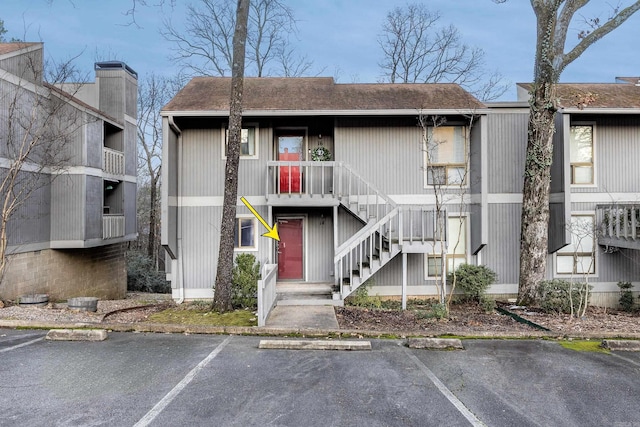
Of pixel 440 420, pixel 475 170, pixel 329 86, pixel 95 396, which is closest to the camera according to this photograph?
pixel 440 420

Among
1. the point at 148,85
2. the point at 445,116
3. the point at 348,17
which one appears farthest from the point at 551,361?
A: the point at 148,85

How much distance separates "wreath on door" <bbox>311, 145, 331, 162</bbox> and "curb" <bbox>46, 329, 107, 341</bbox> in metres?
7.08

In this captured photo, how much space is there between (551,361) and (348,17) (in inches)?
1133

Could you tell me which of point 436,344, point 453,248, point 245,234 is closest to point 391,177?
point 453,248

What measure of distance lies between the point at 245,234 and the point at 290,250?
1.43 metres

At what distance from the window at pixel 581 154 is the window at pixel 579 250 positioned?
3.81 ft

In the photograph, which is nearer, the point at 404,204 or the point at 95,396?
the point at 95,396

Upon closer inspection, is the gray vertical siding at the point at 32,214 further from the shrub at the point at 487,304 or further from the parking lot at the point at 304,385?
the shrub at the point at 487,304

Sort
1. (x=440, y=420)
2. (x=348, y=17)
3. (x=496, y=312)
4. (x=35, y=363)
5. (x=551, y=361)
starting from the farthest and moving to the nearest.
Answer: (x=348, y=17) → (x=496, y=312) → (x=551, y=361) → (x=35, y=363) → (x=440, y=420)

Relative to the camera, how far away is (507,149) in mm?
11758

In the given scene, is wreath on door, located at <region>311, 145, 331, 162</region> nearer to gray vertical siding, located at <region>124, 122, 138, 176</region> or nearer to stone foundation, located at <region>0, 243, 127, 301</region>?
stone foundation, located at <region>0, 243, 127, 301</region>

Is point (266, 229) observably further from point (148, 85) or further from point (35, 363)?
point (148, 85)

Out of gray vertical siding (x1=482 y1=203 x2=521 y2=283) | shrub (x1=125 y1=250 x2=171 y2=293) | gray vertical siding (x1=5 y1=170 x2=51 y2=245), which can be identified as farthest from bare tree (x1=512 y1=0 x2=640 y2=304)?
shrub (x1=125 y1=250 x2=171 y2=293)

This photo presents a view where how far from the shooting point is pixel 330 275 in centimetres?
1169
